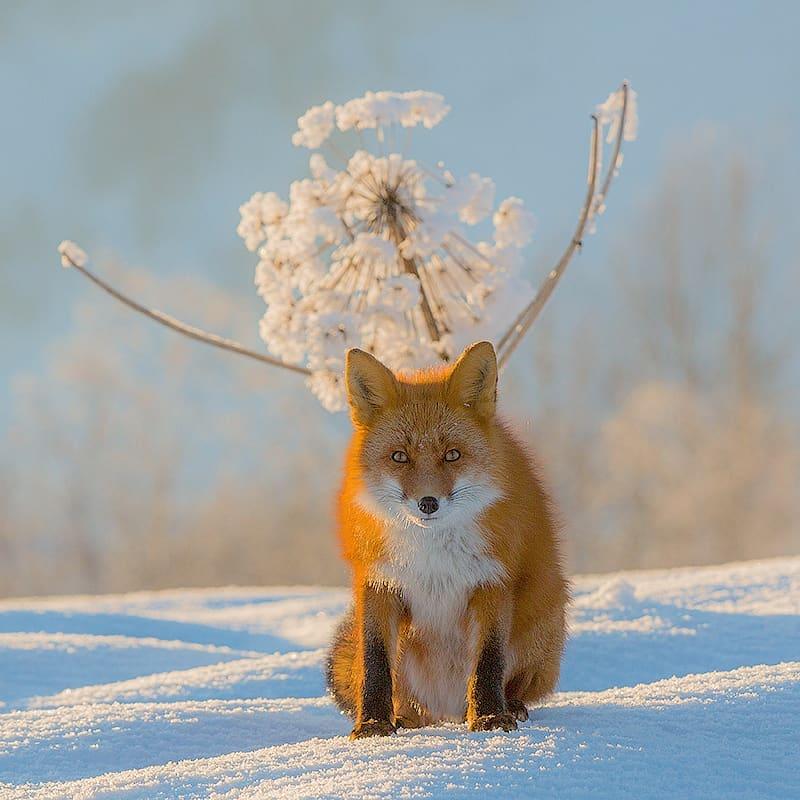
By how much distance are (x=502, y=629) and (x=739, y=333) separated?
53.9 feet

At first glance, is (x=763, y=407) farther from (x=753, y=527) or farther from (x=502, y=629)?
(x=502, y=629)

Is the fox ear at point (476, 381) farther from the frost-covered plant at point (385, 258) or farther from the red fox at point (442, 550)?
the frost-covered plant at point (385, 258)

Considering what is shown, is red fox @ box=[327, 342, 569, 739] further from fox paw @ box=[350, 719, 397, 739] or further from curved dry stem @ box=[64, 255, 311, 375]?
curved dry stem @ box=[64, 255, 311, 375]

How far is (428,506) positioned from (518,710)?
100 centimetres

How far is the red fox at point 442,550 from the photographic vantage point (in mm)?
3871

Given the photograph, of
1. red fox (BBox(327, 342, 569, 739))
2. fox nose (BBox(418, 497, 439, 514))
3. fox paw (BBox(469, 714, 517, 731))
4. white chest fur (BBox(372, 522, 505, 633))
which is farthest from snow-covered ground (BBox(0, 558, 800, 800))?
fox nose (BBox(418, 497, 439, 514))

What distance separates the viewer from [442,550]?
3889 mm

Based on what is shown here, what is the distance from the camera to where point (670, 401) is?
61.8ft

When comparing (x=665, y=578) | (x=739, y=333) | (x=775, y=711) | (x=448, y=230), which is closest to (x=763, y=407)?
(x=739, y=333)

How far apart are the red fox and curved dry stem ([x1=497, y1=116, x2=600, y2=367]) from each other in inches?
130

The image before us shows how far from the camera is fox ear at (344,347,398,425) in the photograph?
13.2 ft

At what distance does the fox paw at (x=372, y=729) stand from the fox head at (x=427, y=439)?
73 cm

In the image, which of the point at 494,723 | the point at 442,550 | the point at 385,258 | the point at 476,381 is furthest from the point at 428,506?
the point at 385,258

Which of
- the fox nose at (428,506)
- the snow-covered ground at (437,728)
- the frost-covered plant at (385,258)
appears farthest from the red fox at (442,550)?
the frost-covered plant at (385,258)
